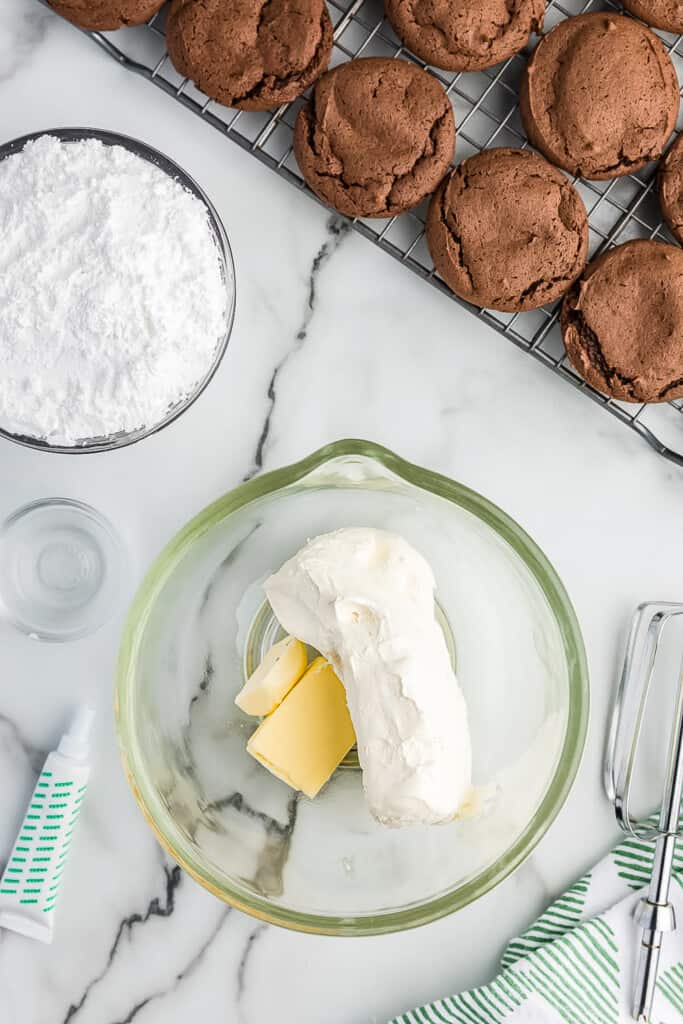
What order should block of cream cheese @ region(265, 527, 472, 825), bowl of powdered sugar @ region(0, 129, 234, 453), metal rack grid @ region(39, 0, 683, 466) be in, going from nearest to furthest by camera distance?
1. block of cream cheese @ region(265, 527, 472, 825)
2. bowl of powdered sugar @ region(0, 129, 234, 453)
3. metal rack grid @ region(39, 0, 683, 466)

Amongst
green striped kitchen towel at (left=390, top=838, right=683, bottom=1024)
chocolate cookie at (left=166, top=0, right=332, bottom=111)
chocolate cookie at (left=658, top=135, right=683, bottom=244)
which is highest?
chocolate cookie at (left=658, top=135, right=683, bottom=244)

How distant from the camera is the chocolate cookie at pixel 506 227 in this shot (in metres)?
1.09

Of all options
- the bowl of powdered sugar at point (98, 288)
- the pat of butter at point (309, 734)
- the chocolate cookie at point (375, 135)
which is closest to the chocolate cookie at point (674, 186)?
the chocolate cookie at point (375, 135)

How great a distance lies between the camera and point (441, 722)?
89cm

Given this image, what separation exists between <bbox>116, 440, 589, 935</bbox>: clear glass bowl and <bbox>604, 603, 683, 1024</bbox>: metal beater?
0.86ft

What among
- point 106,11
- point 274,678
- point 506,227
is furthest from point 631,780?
point 106,11

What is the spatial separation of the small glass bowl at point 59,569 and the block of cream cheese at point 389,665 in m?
0.33

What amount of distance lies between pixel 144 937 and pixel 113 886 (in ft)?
0.24

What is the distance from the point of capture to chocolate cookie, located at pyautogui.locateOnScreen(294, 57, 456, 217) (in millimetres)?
1081

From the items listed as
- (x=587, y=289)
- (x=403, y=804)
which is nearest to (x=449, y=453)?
(x=587, y=289)

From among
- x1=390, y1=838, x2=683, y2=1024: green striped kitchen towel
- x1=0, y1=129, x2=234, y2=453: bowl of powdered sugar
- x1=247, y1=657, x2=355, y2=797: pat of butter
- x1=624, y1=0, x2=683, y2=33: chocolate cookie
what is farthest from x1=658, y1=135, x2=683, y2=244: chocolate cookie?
x1=390, y1=838, x2=683, y2=1024: green striped kitchen towel

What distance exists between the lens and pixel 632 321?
1108 mm

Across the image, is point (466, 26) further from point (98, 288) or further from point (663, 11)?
point (98, 288)

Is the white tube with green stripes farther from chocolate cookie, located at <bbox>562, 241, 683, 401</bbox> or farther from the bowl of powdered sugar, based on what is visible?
chocolate cookie, located at <bbox>562, 241, 683, 401</bbox>
